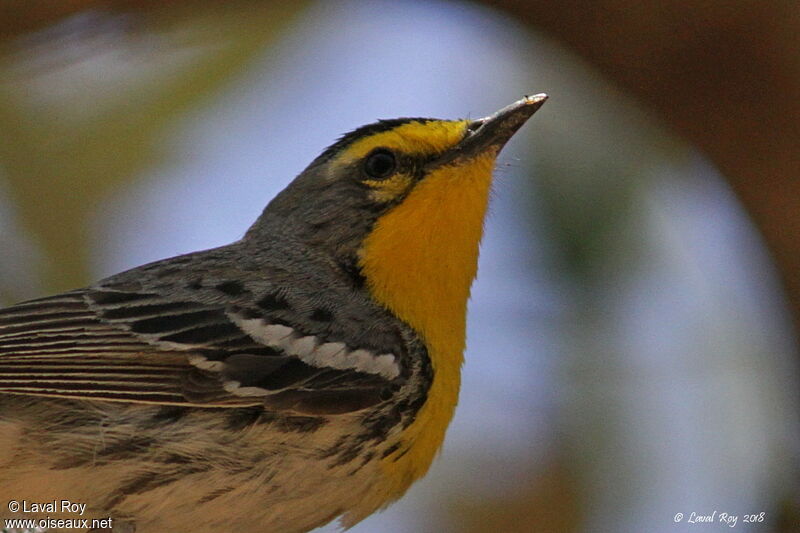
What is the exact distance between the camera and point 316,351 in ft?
14.1

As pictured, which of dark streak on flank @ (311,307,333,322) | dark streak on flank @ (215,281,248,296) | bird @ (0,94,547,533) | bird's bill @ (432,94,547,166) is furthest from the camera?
bird's bill @ (432,94,547,166)

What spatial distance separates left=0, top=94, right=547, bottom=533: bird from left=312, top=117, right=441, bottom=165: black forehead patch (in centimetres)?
1

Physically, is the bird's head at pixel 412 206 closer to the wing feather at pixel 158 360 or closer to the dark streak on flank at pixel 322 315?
the dark streak on flank at pixel 322 315

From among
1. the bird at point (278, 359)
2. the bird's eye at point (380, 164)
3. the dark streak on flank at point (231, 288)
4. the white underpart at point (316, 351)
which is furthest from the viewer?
the bird's eye at point (380, 164)

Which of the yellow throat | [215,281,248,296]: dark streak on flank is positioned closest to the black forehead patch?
the yellow throat

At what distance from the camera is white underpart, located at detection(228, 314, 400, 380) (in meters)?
4.21

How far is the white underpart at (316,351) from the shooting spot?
4215 mm

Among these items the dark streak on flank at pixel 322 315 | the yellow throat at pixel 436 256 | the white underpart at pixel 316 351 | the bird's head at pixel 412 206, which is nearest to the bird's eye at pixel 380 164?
the bird's head at pixel 412 206

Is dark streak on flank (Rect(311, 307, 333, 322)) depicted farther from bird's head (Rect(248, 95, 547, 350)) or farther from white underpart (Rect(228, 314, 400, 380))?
bird's head (Rect(248, 95, 547, 350))

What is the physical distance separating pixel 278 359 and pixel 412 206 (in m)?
1.00

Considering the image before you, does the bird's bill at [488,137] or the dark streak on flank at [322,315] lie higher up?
the bird's bill at [488,137]

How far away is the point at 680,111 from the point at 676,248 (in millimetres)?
2184

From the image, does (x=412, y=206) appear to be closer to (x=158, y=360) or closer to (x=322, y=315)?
(x=322, y=315)

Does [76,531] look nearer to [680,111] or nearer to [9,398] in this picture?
[9,398]
